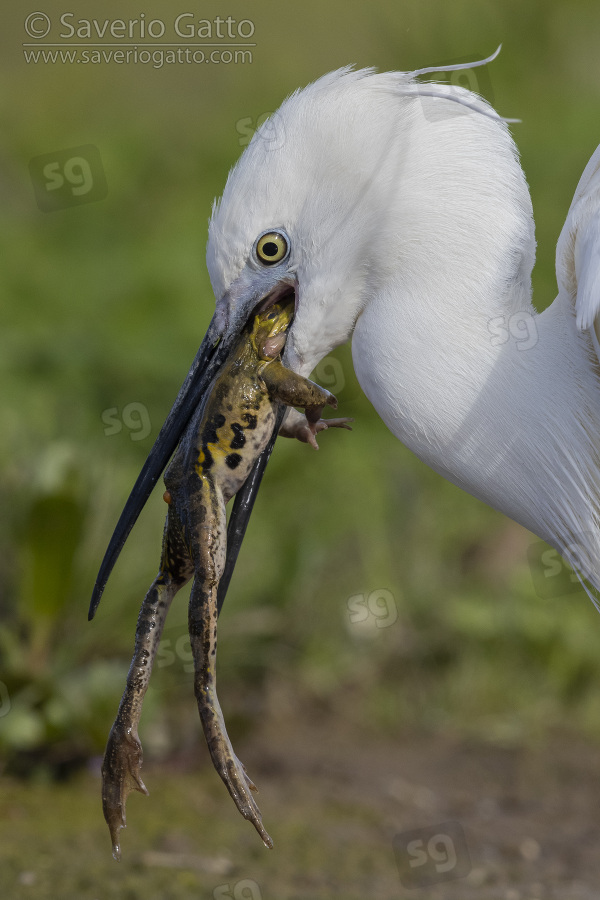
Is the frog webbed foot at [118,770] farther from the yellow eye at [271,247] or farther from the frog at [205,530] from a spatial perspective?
the yellow eye at [271,247]

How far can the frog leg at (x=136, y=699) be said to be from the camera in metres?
2.33

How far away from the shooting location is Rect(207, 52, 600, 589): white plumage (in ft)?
7.82

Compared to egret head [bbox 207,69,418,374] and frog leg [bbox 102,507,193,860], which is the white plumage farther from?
frog leg [bbox 102,507,193,860]

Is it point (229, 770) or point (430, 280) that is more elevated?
point (430, 280)

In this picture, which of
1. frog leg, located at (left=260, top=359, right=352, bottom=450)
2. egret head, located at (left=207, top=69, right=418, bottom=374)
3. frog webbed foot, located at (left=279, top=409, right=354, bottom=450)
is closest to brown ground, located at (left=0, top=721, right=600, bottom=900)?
frog webbed foot, located at (left=279, top=409, right=354, bottom=450)

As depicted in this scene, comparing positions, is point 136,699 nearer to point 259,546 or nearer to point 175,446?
point 175,446

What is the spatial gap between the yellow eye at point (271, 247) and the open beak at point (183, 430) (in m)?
0.08

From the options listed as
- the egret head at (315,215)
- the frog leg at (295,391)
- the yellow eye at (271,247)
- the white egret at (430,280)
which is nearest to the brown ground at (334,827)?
the white egret at (430,280)

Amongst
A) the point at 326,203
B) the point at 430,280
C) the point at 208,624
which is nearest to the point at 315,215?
the point at 326,203

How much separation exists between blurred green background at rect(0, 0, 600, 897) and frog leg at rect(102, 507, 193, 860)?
3.35 ft

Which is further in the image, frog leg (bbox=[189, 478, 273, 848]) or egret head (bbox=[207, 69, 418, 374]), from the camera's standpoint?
egret head (bbox=[207, 69, 418, 374])

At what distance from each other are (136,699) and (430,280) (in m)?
1.11

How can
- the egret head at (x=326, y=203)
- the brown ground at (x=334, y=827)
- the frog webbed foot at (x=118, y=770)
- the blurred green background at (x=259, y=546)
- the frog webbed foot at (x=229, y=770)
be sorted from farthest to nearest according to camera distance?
the blurred green background at (x=259, y=546) < the brown ground at (x=334, y=827) < the egret head at (x=326, y=203) < the frog webbed foot at (x=118, y=770) < the frog webbed foot at (x=229, y=770)

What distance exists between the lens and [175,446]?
104 inches
